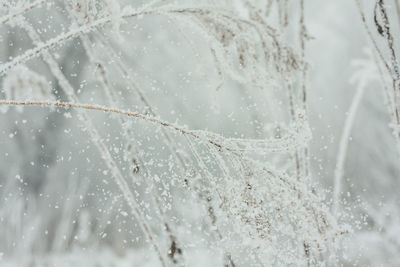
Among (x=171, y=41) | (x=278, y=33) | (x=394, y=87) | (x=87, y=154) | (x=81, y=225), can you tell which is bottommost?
(x=394, y=87)

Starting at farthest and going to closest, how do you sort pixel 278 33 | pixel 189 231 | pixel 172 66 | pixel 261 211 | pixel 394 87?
pixel 172 66 < pixel 189 231 < pixel 394 87 < pixel 278 33 < pixel 261 211

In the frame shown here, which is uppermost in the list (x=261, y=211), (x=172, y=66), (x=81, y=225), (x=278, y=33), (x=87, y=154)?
(x=172, y=66)

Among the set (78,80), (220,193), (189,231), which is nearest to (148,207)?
(189,231)

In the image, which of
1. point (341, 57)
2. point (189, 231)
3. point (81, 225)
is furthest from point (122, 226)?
point (341, 57)

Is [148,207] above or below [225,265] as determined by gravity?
above

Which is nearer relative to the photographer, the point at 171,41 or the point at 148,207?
the point at 148,207

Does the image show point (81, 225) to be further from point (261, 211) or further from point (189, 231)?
point (261, 211)

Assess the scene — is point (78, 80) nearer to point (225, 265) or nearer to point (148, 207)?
point (148, 207)

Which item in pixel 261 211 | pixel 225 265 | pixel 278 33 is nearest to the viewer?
pixel 261 211

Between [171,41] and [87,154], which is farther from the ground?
[171,41]

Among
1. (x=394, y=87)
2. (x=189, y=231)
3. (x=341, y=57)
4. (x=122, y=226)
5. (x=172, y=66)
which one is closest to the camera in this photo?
(x=394, y=87)
